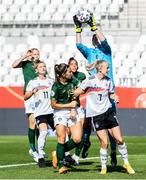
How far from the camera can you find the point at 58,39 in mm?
30484

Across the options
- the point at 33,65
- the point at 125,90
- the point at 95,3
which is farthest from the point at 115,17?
the point at 33,65

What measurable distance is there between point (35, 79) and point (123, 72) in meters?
16.1

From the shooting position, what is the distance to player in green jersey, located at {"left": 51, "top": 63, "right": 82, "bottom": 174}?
36.6 ft

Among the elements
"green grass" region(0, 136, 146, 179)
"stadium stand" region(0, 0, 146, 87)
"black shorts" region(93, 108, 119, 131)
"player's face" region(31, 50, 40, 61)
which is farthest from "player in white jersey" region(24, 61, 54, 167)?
"stadium stand" region(0, 0, 146, 87)

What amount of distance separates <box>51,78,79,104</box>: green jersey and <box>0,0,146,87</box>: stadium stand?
16508 millimetres

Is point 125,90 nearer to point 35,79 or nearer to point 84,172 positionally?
point 35,79

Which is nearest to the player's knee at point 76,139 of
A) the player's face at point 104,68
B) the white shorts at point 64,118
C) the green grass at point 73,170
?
the white shorts at point 64,118

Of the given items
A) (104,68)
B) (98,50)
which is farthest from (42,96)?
(104,68)

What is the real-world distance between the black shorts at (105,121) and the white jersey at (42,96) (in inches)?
75.2

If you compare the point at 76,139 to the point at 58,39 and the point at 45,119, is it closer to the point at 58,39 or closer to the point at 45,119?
the point at 45,119

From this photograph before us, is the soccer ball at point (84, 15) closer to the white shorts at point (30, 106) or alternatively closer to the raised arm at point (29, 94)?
the raised arm at point (29, 94)

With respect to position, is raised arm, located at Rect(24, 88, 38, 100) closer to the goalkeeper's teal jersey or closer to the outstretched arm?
the goalkeeper's teal jersey

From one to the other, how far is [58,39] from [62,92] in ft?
63.6

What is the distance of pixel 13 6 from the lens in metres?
32.3
